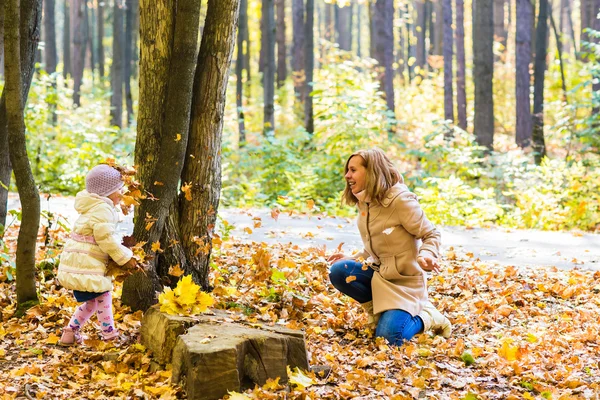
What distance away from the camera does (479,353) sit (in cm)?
420

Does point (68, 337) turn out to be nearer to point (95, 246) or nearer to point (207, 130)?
point (95, 246)

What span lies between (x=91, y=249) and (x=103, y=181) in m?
0.45

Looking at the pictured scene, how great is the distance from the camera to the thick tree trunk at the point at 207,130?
462 cm

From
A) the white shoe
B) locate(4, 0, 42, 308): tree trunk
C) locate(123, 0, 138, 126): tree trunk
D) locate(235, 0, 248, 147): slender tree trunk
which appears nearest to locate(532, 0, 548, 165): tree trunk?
locate(235, 0, 248, 147): slender tree trunk

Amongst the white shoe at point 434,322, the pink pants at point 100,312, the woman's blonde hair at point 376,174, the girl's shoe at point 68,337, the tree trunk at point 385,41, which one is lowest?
the white shoe at point 434,322

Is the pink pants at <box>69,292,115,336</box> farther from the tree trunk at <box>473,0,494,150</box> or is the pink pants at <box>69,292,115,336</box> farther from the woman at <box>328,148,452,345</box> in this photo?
the tree trunk at <box>473,0,494,150</box>

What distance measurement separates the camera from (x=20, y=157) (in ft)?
13.9

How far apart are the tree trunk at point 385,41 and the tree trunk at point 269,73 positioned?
11.0 ft

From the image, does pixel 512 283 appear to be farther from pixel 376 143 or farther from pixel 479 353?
pixel 376 143

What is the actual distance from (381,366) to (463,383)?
0.52 meters

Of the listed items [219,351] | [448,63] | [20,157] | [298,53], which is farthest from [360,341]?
[298,53]

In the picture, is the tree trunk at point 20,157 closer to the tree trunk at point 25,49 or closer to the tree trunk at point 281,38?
the tree trunk at point 25,49

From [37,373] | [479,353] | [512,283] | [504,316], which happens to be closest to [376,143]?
[512,283]

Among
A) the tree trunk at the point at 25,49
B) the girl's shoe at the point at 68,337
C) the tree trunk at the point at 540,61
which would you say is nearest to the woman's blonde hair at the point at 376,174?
the girl's shoe at the point at 68,337
